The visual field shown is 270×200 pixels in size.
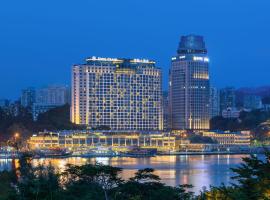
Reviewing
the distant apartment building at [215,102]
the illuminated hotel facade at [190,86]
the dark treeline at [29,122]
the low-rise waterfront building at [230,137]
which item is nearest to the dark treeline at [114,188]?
the dark treeline at [29,122]

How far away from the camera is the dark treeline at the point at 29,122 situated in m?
68.4

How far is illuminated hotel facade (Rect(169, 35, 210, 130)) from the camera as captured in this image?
85.9 meters

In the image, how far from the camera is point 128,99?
259 feet

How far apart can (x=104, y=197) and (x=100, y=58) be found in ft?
220

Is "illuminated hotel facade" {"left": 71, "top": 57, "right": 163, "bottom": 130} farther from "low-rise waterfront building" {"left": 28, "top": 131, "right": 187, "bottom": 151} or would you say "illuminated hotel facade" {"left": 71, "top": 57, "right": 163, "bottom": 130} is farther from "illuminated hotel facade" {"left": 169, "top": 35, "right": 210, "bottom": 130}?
"illuminated hotel facade" {"left": 169, "top": 35, "right": 210, "bottom": 130}

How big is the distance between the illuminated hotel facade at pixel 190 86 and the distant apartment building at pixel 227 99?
44.1ft

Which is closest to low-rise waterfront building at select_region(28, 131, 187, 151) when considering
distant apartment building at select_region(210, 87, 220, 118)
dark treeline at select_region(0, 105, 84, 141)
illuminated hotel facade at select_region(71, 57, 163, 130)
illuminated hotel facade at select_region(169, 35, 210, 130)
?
dark treeline at select_region(0, 105, 84, 141)

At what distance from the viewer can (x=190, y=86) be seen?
285 ft

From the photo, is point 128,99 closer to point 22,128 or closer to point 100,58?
point 100,58

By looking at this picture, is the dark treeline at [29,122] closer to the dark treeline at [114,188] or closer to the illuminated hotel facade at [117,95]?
the illuminated hotel facade at [117,95]

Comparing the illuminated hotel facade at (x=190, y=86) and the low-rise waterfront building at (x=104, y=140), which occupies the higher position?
the illuminated hotel facade at (x=190, y=86)

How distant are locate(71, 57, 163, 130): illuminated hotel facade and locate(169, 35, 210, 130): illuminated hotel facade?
6.51 metres

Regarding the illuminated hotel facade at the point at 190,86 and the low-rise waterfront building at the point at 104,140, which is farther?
the illuminated hotel facade at the point at 190,86

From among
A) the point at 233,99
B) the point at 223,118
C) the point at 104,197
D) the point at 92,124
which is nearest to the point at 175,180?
the point at 104,197
